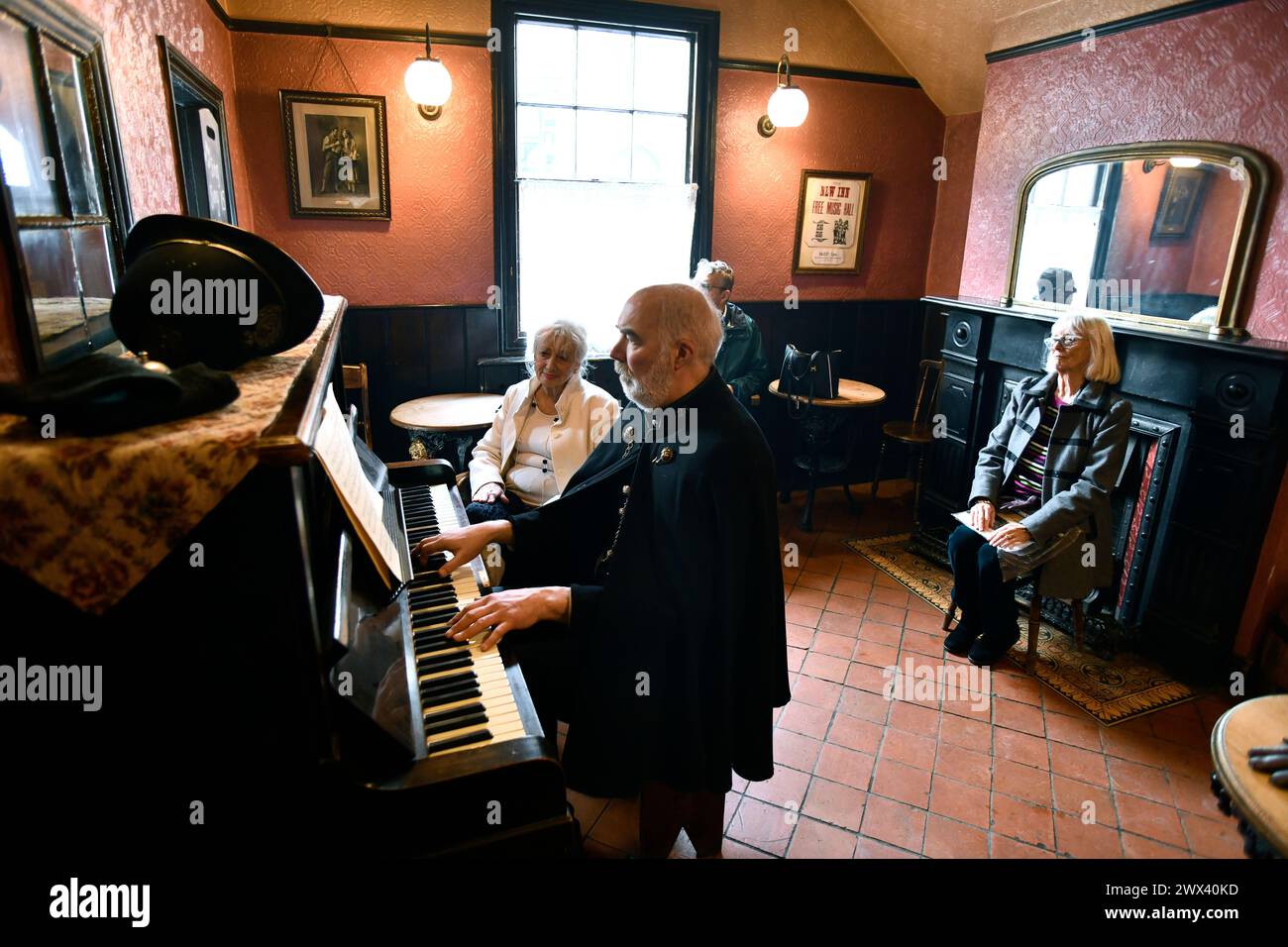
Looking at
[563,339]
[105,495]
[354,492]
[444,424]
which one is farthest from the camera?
[444,424]

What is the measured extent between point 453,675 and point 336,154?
3.60 meters

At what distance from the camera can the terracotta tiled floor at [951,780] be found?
2307 mm

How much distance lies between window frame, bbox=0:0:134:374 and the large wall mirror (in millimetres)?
3974

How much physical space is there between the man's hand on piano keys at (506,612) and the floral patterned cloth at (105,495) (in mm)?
772

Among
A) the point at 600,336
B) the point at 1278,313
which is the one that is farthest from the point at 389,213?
the point at 1278,313

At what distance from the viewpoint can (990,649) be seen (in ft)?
10.9

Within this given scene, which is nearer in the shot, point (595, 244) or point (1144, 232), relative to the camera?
point (1144, 232)

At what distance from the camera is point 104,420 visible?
0.92m

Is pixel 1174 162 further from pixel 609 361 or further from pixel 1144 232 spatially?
pixel 609 361

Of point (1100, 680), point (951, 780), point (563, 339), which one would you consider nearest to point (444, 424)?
point (563, 339)

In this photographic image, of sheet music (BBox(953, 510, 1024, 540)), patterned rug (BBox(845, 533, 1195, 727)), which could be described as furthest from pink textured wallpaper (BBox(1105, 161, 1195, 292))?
patterned rug (BBox(845, 533, 1195, 727))

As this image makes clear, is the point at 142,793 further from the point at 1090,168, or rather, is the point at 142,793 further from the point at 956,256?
the point at 956,256

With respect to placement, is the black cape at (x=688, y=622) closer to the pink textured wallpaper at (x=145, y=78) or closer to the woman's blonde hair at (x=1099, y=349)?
the pink textured wallpaper at (x=145, y=78)

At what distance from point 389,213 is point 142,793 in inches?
149
